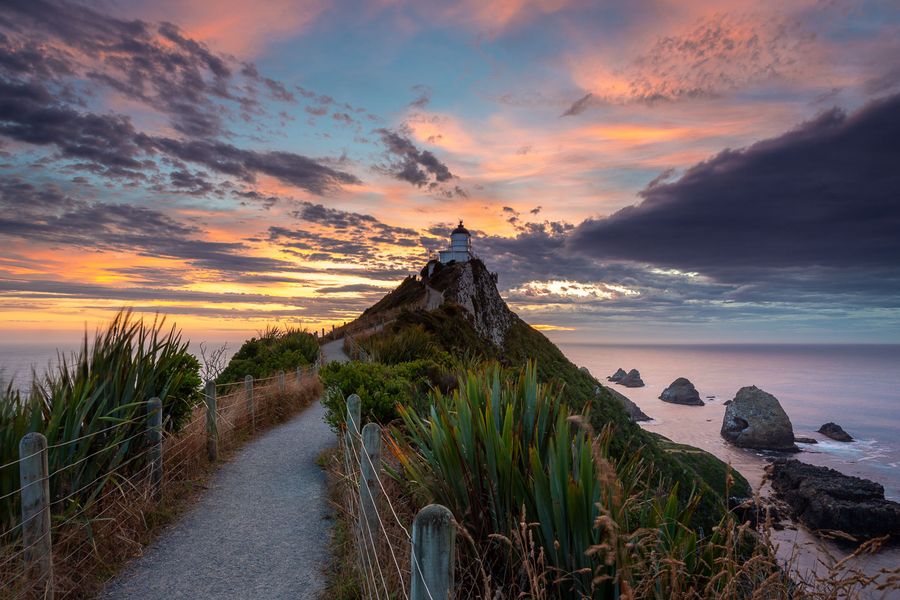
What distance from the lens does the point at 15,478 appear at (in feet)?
15.1

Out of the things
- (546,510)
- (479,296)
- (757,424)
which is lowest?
(757,424)

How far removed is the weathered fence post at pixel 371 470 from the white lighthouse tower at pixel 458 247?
53310 mm

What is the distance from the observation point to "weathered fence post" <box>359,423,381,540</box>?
4.30 metres

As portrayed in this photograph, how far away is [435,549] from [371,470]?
249cm

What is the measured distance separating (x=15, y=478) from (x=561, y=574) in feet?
15.9

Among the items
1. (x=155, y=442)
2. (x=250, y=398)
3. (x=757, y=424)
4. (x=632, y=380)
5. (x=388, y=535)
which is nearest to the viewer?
(x=388, y=535)

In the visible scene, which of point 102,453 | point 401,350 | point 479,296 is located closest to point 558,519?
point 102,453

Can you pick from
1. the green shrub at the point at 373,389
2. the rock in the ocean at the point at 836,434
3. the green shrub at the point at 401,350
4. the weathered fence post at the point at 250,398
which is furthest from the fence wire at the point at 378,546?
the rock in the ocean at the point at 836,434

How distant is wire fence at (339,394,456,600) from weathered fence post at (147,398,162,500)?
2.27 metres

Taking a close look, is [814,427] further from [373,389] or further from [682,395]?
[373,389]

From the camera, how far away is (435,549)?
6.39 ft

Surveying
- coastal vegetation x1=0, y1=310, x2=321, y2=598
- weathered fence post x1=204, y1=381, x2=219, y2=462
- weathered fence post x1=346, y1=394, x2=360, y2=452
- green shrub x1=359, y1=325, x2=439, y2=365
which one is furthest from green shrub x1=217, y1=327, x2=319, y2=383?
weathered fence post x1=346, y1=394, x2=360, y2=452

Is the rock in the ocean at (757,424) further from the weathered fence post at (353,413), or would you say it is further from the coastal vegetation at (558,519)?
the weathered fence post at (353,413)

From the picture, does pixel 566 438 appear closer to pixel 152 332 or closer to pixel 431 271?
pixel 152 332
